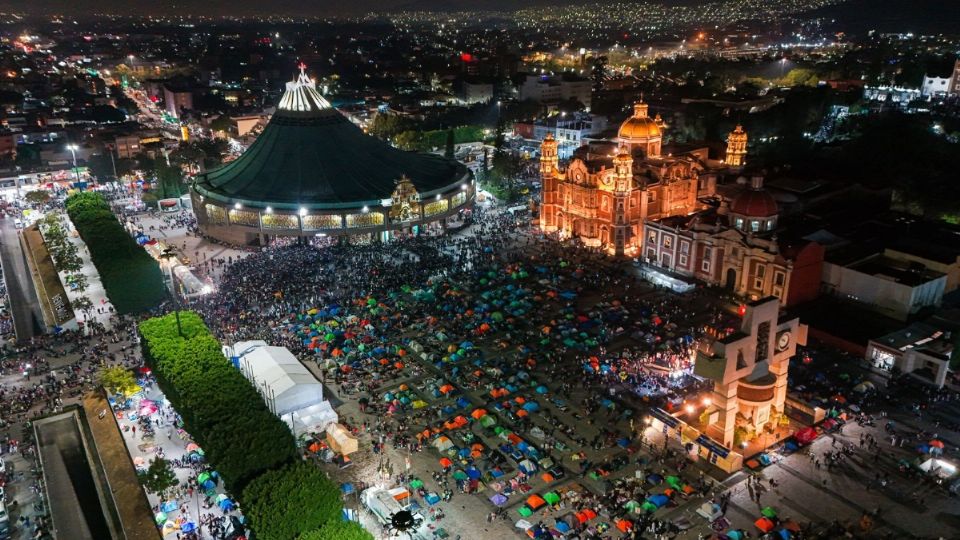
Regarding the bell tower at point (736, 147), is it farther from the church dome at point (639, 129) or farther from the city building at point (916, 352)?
the city building at point (916, 352)

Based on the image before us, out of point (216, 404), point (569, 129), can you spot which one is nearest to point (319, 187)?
point (216, 404)

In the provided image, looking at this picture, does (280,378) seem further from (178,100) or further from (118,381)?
(178,100)

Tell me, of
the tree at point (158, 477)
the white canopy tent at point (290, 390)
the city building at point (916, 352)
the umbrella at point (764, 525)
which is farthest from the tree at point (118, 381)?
the city building at point (916, 352)

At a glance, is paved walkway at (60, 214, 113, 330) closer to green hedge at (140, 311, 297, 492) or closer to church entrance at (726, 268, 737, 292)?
green hedge at (140, 311, 297, 492)

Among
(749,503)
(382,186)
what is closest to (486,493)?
(749,503)

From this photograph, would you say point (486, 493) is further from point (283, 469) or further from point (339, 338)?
point (339, 338)
